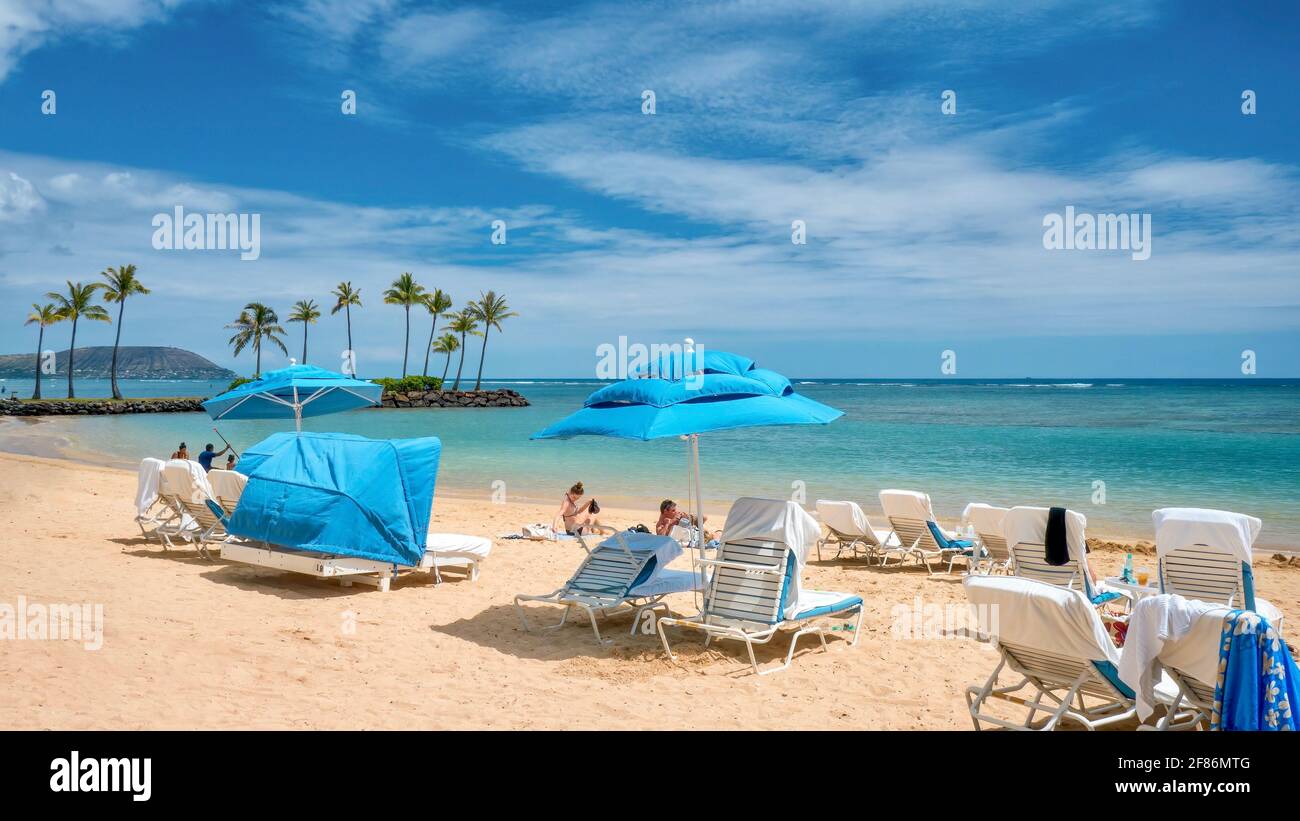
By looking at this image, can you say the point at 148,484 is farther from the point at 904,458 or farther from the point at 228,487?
the point at 904,458

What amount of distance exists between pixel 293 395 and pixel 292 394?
0.39m

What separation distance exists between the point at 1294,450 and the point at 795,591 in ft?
114

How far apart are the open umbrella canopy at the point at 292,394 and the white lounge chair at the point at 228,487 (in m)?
2.10

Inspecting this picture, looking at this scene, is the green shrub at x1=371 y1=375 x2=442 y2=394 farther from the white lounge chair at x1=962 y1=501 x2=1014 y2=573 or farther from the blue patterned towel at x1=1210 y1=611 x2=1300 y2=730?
the blue patterned towel at x1=1210 y1=611 x2=1300 y2=730

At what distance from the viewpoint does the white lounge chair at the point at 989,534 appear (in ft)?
32.9

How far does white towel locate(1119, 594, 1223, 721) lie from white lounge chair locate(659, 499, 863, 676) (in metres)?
2.65

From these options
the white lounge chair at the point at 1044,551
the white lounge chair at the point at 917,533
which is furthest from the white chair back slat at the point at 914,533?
the white lounge chair at the point at 1044,551

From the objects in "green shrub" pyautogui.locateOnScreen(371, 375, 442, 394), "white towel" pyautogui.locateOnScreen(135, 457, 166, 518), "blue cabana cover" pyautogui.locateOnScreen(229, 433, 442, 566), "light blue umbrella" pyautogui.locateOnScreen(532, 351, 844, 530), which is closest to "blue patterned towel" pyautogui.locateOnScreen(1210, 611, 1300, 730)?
"light blue umbrella" pyautogui.locateOnScreen(532, 351, 844, 530)

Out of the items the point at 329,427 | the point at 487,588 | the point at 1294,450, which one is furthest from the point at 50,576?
the point at 329,427

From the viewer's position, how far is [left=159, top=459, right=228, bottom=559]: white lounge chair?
10734mm

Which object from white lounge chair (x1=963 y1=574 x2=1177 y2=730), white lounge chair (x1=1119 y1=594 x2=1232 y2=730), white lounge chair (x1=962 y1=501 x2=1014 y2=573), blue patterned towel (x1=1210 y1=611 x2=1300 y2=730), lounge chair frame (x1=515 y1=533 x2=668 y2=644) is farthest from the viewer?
white lounge chair (x1=962 y1=501 x2=1014 y2=573)

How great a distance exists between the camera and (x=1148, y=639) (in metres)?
4.38

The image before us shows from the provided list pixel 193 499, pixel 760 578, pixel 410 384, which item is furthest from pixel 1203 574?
pixel 410 384
